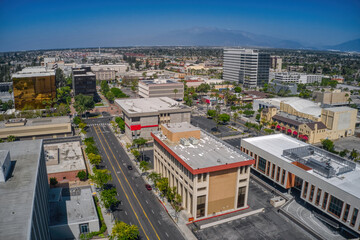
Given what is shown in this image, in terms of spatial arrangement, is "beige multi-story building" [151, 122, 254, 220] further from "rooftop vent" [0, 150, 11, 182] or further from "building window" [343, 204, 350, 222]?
"rooftop vent" [0, 150, 11, 182]

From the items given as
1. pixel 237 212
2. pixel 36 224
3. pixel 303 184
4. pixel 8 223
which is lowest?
pixel 237 212

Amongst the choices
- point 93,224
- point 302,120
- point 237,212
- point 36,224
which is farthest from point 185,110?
point 36,224

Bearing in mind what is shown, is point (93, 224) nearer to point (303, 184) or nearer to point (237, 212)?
point (237, 212)

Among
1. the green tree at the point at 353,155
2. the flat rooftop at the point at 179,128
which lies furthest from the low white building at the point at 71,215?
the green tree at the point at 353,155

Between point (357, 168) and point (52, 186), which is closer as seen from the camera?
point (357, 168)

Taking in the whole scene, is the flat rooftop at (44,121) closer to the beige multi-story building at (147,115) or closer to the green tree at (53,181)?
the beige multi-story building at (147,115)

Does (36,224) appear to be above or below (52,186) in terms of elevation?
above

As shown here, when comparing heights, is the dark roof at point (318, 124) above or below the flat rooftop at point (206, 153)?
below
